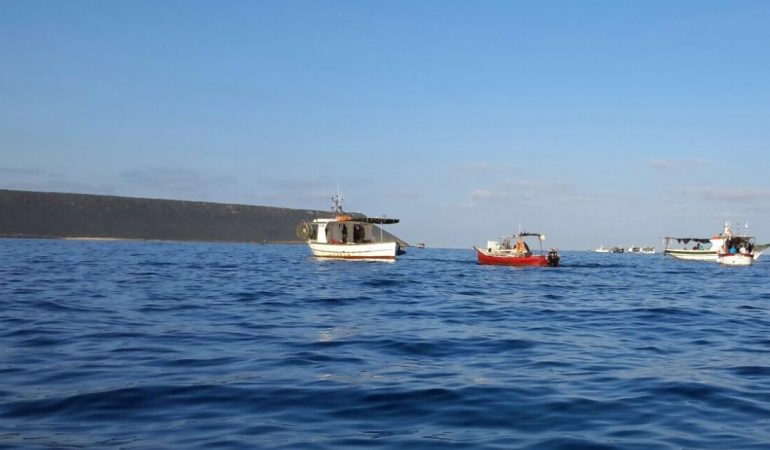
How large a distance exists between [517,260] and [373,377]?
49.5 metres

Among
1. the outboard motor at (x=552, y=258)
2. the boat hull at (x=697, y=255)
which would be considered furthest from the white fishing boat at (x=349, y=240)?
the boat hull at (x=697, y=255)

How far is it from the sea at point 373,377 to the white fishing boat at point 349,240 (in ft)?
123

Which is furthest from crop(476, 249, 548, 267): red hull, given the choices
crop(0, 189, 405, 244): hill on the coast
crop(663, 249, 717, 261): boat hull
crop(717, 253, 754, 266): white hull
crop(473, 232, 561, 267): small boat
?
crop(0, 189, 405, 244): hill on the coast

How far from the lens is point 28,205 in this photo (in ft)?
605

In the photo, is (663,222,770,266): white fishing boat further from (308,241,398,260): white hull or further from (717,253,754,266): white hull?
(308,241,398,260): white hull

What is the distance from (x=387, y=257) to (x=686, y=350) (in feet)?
148

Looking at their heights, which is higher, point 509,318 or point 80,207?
point 80,207

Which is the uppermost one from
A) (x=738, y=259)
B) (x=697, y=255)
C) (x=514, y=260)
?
(x=697, y=255)

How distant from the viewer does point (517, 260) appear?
5772 centimetres

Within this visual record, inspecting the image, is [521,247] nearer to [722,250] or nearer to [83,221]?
[722,250]

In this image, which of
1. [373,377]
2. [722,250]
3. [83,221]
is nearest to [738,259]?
[722,250]

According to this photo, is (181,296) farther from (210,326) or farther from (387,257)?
(387,257)

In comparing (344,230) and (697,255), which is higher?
(344,230)

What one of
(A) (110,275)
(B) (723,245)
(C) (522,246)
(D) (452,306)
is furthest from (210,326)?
(B) (723,245)
